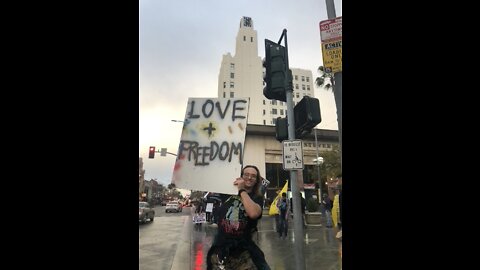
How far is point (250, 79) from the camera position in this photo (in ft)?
13.2

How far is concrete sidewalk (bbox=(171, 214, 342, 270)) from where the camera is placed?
12.5ft

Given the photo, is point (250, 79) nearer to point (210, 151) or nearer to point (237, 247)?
point (210, 151)

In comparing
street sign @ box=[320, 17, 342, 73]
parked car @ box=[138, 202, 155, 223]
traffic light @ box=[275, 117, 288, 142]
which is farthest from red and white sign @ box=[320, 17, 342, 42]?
parked car @ box=[138, 202, 155, 223]

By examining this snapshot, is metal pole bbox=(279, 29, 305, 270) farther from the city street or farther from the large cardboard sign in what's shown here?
A: the large cardboard sign

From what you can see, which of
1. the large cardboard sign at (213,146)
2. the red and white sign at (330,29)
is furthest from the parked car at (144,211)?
the red and white sign at (330,29)

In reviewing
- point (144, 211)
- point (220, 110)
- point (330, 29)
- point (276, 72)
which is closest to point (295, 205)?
point (220, 110)

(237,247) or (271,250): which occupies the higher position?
(237,247)

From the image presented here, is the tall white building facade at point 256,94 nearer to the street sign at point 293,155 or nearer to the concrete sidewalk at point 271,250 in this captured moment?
the street sign at point 293,155

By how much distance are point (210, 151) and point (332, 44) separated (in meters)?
2.00

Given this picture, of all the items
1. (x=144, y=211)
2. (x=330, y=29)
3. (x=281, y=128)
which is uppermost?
(x=330, y=29)

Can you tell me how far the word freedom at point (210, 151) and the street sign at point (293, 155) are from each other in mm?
722
